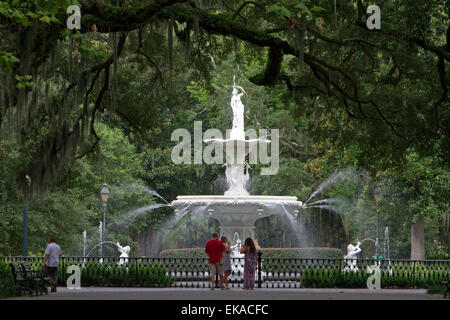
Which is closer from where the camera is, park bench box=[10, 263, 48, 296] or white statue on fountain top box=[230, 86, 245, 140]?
park bench box=[10, 263, 48, 296]

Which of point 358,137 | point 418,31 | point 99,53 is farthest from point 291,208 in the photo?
point 99,53

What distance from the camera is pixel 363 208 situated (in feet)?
155

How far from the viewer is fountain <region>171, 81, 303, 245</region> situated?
2770 cm

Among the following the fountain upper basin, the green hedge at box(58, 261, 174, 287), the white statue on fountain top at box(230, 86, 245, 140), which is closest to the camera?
the green hedge at box(58, 261, 174, 287)

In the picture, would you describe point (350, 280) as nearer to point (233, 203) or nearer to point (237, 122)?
point (233, 203)

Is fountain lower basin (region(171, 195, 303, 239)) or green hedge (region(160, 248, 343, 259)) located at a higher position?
fountain lower basin (region(171, 195, 303, 239))

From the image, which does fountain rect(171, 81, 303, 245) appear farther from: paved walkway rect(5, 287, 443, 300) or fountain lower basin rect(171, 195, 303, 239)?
paved walkway rect(5, 287, 443, 300)

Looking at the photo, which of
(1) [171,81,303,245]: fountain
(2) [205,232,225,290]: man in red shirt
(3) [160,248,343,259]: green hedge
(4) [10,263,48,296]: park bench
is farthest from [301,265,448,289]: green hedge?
(3) [160,248,343,259]: green hedge

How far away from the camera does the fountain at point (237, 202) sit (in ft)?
90.9

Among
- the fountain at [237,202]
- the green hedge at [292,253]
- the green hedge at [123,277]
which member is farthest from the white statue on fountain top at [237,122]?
the green hedge at [123,277]

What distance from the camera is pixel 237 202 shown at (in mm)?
27641

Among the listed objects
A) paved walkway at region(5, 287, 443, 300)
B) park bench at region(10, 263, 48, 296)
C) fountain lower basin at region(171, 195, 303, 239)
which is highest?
fountain lower basin at region(171, 195, 303, 239)

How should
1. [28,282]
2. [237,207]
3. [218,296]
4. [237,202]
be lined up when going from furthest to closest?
1. [237,207]
2. [237,202]
3. [28,282]
4. [218,296]

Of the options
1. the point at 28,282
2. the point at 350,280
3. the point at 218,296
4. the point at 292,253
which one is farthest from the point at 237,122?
the point at 28,282
